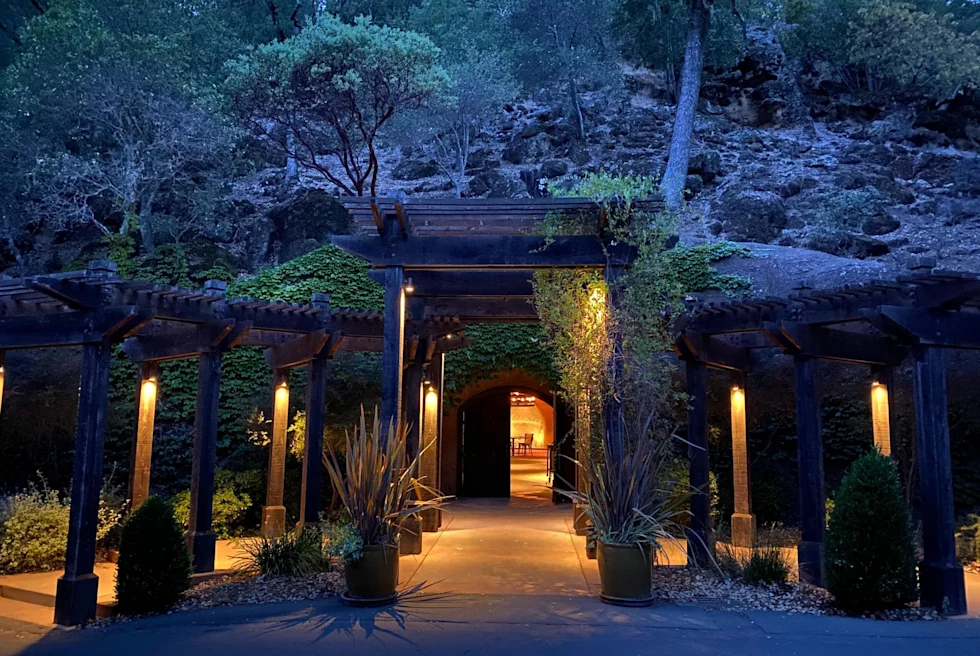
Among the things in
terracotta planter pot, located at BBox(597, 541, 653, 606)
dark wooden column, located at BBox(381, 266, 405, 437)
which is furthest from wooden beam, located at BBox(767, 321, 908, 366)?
dark wooden column, located at BBox(381, 266, 405, 437)

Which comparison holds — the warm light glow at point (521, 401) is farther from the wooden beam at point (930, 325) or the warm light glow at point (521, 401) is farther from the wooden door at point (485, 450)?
the wooden beam at point (930, 325)

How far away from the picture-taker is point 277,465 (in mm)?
8008

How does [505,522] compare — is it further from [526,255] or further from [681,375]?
[526,255]

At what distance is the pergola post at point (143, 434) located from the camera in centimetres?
713

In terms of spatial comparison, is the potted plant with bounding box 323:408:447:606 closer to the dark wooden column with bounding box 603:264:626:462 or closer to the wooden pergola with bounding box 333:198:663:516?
the wooden pergola with bounding box 333:198:663:516

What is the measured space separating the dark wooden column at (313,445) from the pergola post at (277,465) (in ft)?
1.68

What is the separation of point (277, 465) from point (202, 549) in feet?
5.65

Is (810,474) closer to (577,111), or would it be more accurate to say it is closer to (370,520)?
(370,520)

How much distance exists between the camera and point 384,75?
43.0ft

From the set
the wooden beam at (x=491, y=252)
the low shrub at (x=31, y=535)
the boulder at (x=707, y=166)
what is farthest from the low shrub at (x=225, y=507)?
the boulder at (x=707, y=166)

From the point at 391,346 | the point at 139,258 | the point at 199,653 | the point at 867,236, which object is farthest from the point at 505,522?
the point at 867,236

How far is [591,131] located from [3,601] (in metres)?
17.5

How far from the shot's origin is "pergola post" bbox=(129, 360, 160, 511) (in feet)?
23.4

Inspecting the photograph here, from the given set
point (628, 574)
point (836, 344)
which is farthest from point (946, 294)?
point (628, 574)
